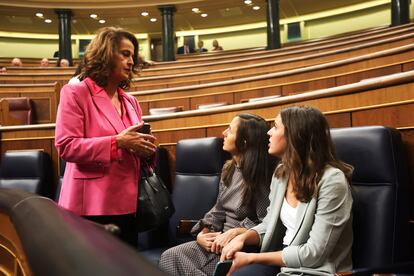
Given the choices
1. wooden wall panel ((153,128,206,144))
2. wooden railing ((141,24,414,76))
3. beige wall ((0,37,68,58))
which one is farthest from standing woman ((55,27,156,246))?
beige wall ((0,37,68,58))

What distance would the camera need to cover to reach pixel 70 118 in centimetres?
68

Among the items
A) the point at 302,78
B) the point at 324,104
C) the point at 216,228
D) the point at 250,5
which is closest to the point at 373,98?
the point at 324,104

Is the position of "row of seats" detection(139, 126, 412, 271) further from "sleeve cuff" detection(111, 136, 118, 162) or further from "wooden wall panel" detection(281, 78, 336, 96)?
"wooden wall panel" detection(281, 78, 336, 96)

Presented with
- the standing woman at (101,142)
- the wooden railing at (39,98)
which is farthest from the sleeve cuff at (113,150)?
the wooden railing at (39,98)

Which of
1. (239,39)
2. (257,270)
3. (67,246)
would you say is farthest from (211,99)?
(239,39)

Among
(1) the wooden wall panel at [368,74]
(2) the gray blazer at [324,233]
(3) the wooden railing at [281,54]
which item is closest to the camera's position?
(2) the gray blazer at [324,233]

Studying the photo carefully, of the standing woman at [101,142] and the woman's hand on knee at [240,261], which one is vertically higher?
the standing woman at [101,142]

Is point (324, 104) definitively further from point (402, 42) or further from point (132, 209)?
point (402, 42)

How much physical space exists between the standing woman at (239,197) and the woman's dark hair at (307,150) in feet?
0.62

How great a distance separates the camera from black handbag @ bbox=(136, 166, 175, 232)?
0.70 m

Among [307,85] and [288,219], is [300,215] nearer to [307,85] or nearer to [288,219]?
[288,219]

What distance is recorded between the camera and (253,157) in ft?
2.91

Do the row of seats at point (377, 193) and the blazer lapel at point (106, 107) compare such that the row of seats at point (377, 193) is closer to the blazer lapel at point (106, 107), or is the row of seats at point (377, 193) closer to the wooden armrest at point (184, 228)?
the blazer lapel at point (106, 107)

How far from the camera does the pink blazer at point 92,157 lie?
26.2 inches
